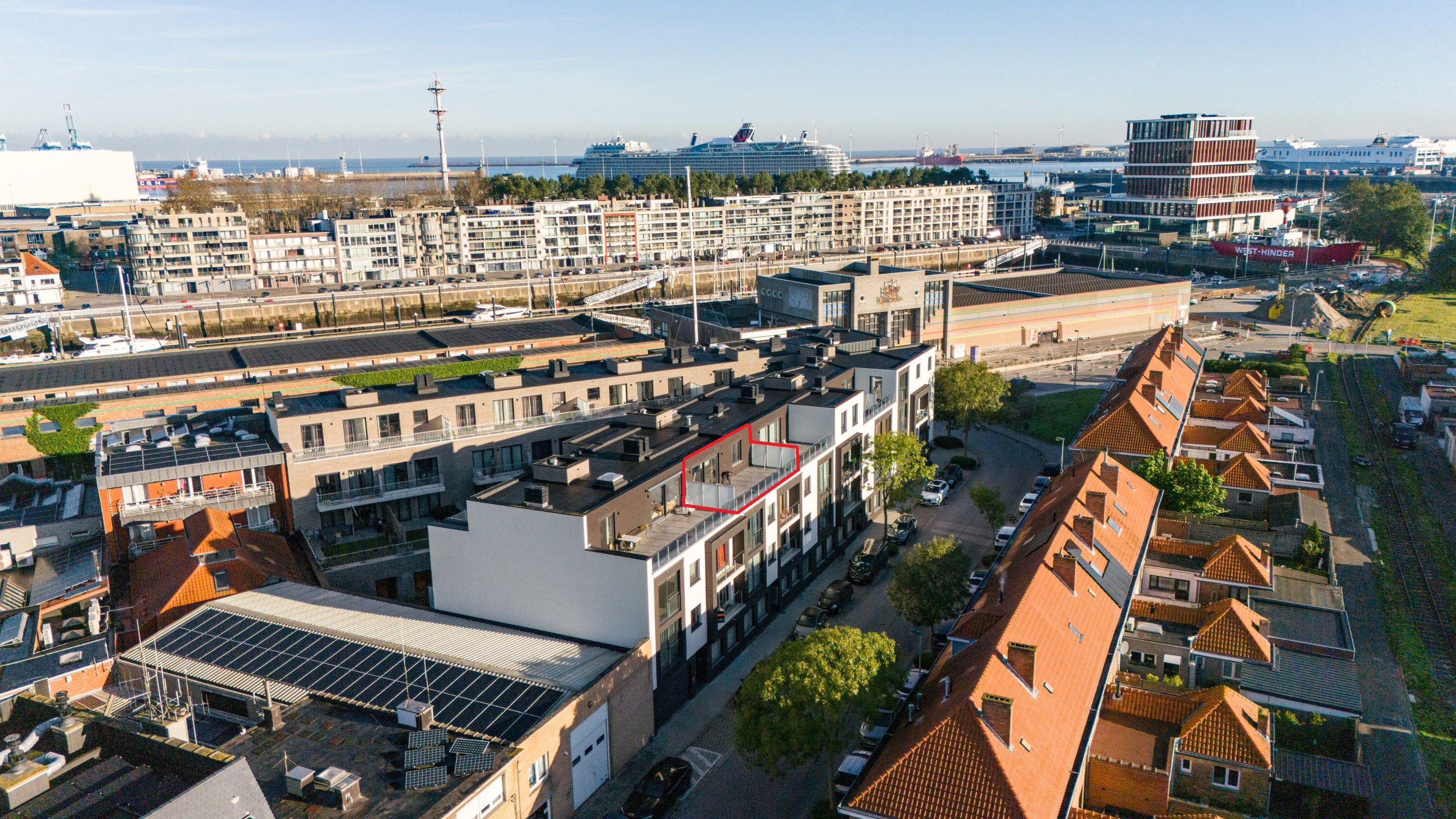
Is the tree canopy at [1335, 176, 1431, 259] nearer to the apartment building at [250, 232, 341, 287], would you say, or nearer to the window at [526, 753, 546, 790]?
the apartment building at [250, 232, 341, 287]

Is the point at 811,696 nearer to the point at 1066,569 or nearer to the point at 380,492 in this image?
the point at 1066,569

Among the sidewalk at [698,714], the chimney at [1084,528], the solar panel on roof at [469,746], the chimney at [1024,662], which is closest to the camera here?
the solar panel on roof at [469,746]

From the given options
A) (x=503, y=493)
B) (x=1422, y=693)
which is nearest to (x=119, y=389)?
(x=503, y=493)

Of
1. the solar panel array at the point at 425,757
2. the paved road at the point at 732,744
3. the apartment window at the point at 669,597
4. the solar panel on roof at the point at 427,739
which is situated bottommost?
the paved road at the point at 732,744

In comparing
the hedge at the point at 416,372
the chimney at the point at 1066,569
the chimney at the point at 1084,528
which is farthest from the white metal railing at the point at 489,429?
the chimney at the point at 1066,569

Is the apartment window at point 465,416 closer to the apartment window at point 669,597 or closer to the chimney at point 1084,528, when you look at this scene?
the apartment window at point 669,597

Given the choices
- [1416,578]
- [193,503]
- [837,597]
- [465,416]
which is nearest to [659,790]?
[837,597]

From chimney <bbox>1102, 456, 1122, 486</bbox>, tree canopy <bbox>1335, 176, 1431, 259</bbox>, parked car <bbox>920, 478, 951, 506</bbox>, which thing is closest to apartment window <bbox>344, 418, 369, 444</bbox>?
parked car <bbox>920, 478, 951, 506</bbox>
